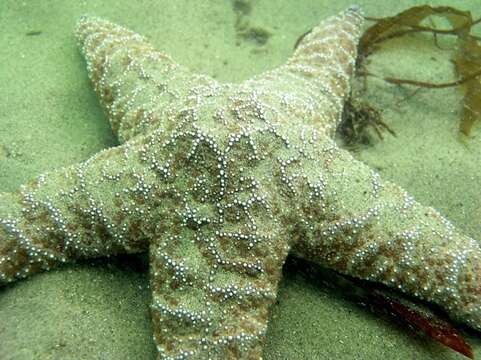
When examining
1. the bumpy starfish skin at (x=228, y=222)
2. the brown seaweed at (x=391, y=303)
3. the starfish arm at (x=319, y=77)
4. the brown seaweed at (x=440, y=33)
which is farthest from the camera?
the brown seaweed at (x=440, y=33)

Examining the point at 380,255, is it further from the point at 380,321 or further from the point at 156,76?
the point at 156,76

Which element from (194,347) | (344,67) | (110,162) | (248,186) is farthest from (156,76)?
(194,347)

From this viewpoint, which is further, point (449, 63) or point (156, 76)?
point (449, 63)

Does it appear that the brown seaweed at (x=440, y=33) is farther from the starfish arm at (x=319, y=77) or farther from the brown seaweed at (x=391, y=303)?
the brown seaweed at (x=391, y=303)

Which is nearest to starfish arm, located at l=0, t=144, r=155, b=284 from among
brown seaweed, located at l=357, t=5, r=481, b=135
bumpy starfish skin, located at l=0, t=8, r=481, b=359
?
bumpy starfish skin, located at l=0, t=8, r=481, b=359

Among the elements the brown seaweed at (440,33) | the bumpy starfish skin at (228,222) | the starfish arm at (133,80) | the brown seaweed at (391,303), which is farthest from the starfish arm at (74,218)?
the brown seaweed at (440,33)

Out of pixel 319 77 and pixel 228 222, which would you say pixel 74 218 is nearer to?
pixel 228 222

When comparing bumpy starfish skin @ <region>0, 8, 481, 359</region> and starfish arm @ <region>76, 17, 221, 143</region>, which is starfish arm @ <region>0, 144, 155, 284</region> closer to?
bumpy starfish skin @ <region>0, 8, 481, 359</region>
